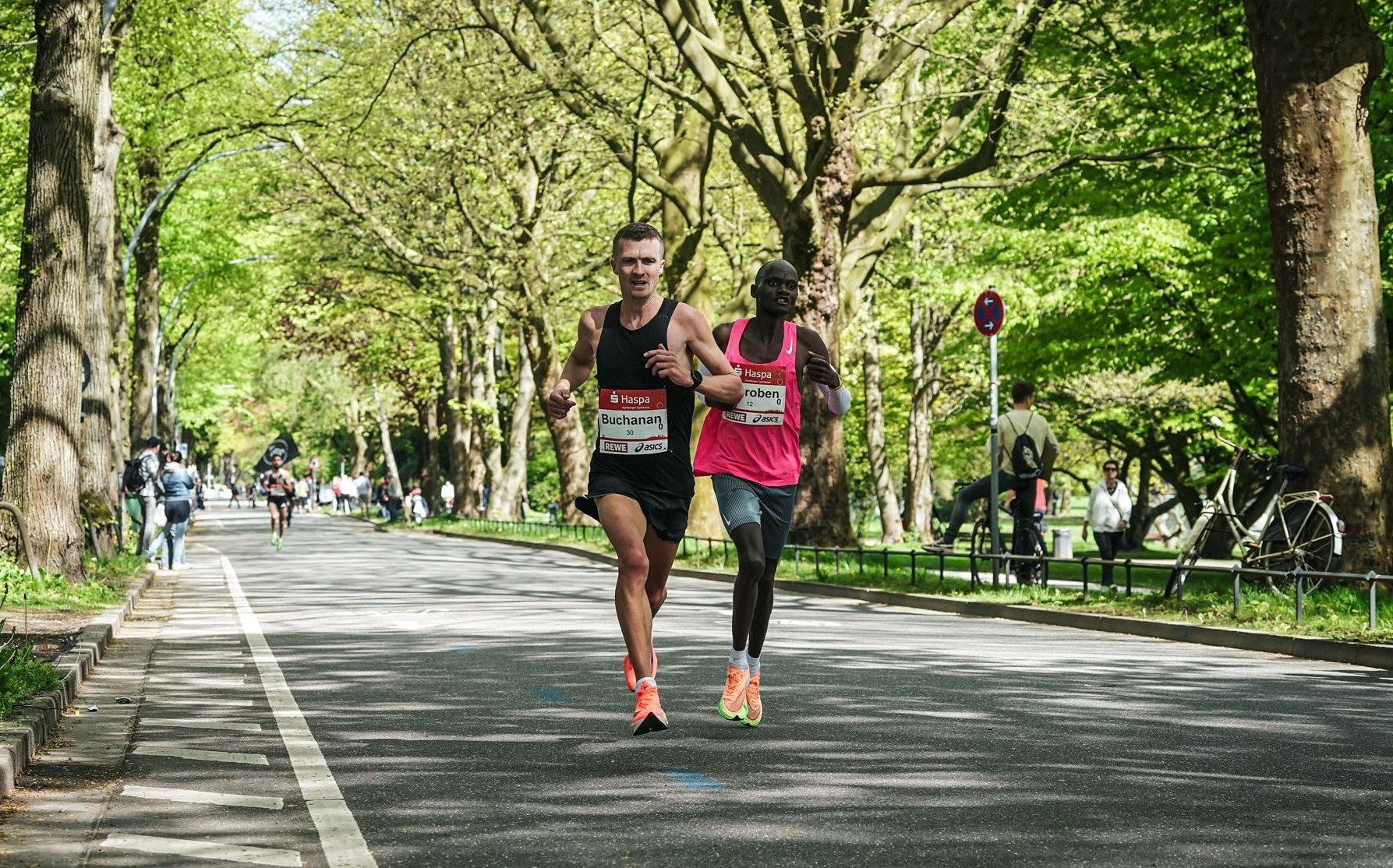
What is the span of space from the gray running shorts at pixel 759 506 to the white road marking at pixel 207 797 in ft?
8.52

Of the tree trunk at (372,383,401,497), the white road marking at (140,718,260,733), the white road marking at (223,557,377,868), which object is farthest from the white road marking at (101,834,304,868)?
the tree trunk at (372,383,401,497)

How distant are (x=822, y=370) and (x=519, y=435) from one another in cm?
4270

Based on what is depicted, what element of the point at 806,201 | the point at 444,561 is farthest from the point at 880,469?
the point at 806,201

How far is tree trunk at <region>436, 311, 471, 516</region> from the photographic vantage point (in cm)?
5106

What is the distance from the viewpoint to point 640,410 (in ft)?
26.1

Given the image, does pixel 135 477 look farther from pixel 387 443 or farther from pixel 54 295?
pixel 387 443

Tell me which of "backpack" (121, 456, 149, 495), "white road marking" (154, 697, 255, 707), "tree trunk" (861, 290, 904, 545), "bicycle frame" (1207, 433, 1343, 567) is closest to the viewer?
"white road marking" (154, 697, 255, 707)

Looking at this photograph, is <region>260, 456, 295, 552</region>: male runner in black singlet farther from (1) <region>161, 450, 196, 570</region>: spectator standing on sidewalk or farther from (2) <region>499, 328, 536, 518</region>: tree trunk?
(1) <region>161, 450, 196, 570</region>: spectator standing on sidewalk

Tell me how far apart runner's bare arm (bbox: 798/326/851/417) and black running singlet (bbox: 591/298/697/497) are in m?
0.77

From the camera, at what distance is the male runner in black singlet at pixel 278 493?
3869cm

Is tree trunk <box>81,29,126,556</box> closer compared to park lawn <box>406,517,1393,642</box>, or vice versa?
park lawn <box>406,517,1393,642</box>

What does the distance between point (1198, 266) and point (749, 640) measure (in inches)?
810

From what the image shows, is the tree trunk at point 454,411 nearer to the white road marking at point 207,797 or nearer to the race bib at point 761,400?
the race bib at point 761,400

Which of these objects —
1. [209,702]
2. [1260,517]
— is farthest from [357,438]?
[209,702]
